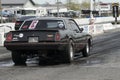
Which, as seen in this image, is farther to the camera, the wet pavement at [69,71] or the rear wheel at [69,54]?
the rear wheel at [69,54]

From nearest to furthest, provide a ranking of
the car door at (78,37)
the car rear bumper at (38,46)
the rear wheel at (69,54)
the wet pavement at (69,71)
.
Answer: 1. the wet pavement at (69,71)
2. the car rear bumper at (38,46)
3. the rear wheel at (69,54)
4. the car door at (78,37)

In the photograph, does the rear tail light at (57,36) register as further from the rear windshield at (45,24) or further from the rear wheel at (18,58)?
the rear wheel at (18,58)

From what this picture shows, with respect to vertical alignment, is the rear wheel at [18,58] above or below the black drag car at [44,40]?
below

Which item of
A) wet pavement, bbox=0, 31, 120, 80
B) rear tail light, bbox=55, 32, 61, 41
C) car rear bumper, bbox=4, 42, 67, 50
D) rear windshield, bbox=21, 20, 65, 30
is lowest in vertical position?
wet pavement, bbox=0, 31, 120, 80

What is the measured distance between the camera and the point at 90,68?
12.8m

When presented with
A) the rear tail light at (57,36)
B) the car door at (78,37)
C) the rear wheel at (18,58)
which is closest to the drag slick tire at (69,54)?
the rear tail light at (57,36)

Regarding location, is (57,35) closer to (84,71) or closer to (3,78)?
(84,71)

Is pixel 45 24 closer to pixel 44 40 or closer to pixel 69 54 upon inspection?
pixel 44 40

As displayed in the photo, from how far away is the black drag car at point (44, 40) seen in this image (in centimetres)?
1367

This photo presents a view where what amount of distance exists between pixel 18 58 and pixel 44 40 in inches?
54.8

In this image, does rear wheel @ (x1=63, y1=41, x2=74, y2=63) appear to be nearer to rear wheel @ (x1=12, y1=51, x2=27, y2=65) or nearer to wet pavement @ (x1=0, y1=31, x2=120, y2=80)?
wet pavement @ (x1=0, y1=31, x2=120, y2=80)

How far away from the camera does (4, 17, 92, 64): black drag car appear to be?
13.7m

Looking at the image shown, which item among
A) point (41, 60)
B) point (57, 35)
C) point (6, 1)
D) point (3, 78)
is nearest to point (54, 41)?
point (57, 35)

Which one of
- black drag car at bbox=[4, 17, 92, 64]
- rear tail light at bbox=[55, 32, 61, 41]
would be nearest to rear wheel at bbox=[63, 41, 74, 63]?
black drag car at bbox=[4, 17, 92, 64]
